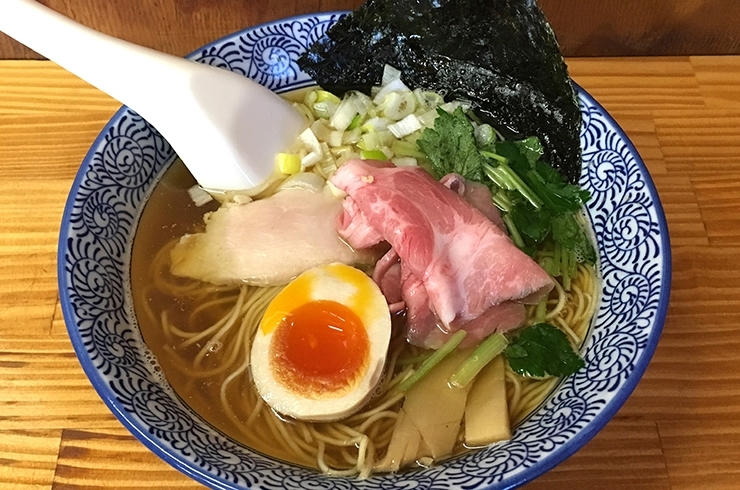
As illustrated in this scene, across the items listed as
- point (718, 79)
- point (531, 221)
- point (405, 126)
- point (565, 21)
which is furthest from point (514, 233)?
point (718, 79)

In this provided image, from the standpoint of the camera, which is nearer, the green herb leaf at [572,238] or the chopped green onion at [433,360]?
the chopped green onion at [433,360]

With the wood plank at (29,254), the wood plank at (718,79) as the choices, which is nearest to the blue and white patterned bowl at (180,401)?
the wood plank at (29,254)

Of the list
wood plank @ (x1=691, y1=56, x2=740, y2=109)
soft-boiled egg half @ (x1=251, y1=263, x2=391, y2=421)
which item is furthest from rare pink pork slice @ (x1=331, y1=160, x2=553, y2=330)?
wood plank @ (x1=691, y1=56, x2=740, y2=109)

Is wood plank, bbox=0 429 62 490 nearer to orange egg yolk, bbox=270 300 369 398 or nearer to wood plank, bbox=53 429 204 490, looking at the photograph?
wood plank, bbox=53 429 204 490

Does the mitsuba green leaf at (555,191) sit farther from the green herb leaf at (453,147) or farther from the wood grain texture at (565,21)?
the wood grain texture at (565,21)

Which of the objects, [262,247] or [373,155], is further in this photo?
[373,155]

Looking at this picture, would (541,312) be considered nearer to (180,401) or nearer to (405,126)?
(405,126)
